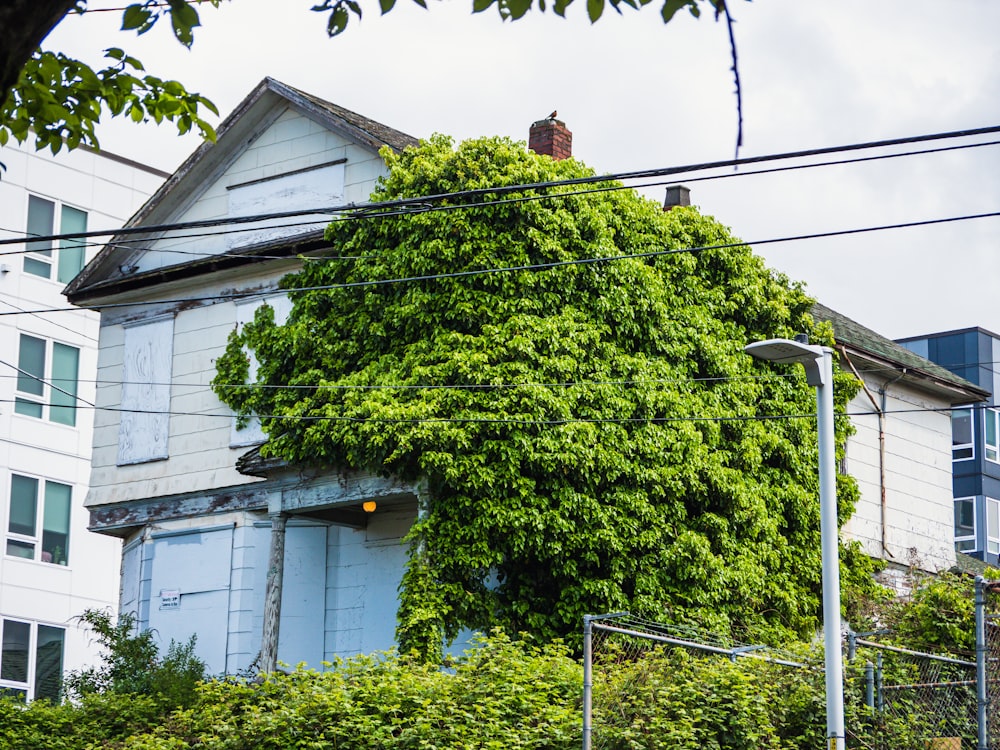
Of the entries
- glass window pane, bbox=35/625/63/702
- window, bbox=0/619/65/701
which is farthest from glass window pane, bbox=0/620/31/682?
glass window pane, bbox=35/625/63/702

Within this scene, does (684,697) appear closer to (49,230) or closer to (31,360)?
(31,360)

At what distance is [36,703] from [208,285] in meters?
7.89

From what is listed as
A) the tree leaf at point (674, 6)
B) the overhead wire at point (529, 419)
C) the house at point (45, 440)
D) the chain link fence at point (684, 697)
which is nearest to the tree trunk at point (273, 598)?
the overhead wire at point (529, 419)

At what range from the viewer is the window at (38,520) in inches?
1474

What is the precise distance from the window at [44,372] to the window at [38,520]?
209 cm

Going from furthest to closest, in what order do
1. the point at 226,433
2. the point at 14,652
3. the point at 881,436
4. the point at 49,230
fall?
1. the point at 49,230
2. the point at 14,652
3. the point at 881,436
4. the point at 226,433

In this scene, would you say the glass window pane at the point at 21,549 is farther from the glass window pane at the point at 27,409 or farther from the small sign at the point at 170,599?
the small sign at the point at 170,599

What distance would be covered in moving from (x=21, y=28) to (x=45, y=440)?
36.7m

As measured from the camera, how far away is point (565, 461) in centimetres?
1878

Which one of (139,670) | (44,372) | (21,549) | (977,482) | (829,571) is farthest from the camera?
(977,482)

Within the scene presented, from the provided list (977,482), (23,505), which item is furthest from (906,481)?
(977,482)

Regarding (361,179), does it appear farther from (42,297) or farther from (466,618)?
(42,297)

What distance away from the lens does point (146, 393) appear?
25.0 meters

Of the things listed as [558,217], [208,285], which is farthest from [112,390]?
[558,217]
